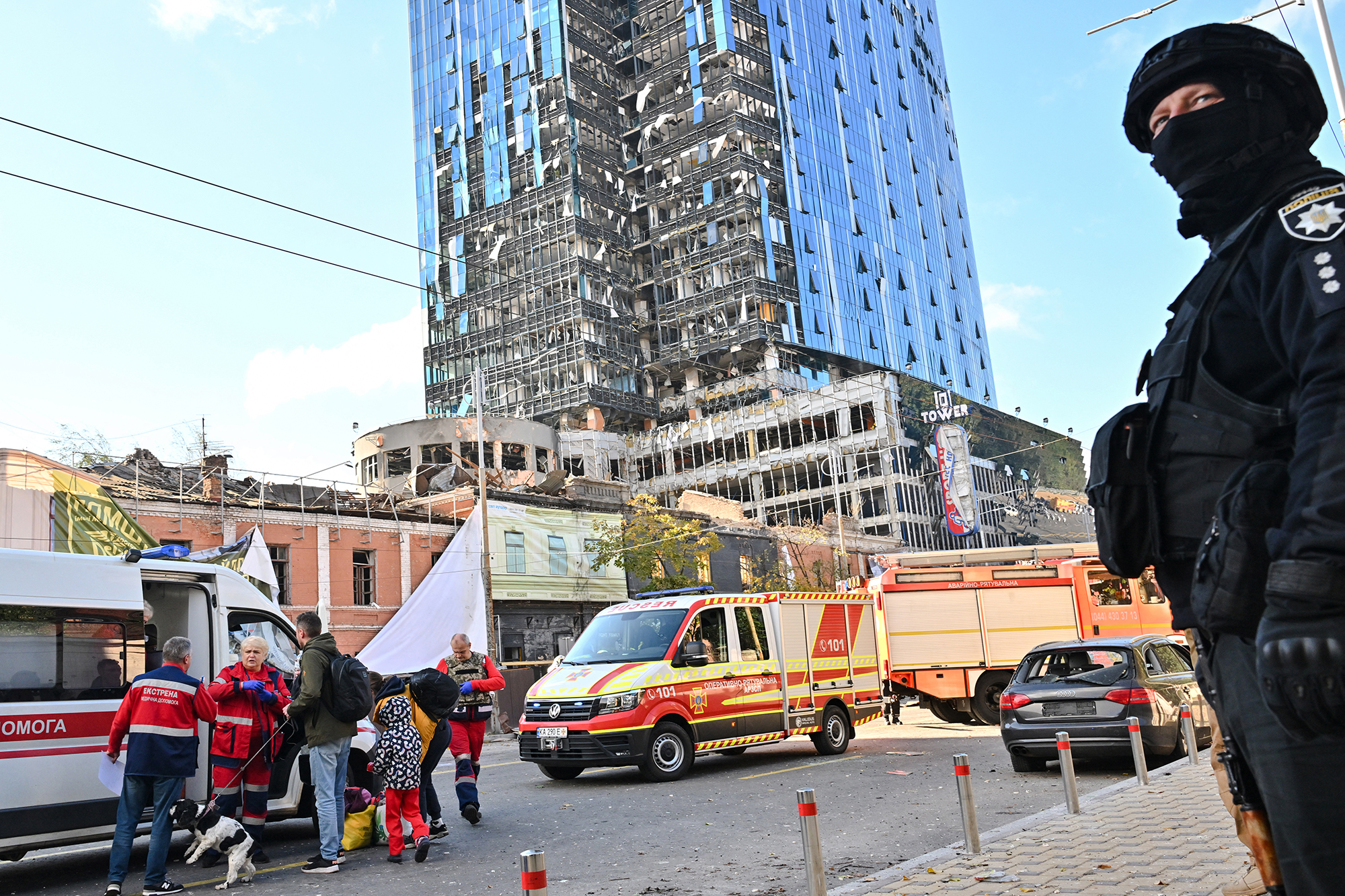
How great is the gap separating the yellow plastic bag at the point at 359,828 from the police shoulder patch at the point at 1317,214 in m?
9.55

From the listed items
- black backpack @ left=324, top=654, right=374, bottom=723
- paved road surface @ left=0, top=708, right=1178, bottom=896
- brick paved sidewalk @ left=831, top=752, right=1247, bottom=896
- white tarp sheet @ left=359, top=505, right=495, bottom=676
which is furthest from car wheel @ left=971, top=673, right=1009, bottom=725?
white tarp sheet @ left=359, top=505, right=495, bottom=676

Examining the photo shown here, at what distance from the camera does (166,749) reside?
797 centimetres

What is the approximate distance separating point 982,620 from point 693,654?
904cm

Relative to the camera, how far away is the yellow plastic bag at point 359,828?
9781 millimetres

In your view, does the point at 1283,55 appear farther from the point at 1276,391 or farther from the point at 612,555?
the point at 612,555

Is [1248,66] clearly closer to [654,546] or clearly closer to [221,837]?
[221,837]

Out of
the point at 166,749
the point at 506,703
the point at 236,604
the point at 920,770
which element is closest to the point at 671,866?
the point at 166,749

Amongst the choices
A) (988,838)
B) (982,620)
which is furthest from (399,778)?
(982,620)

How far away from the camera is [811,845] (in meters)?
5.67

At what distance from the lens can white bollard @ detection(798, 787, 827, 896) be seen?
18.3 ft

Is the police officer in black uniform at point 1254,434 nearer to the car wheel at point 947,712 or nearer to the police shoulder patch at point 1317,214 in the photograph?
the police shoulder patch at point 1317,214

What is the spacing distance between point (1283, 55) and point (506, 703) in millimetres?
27915

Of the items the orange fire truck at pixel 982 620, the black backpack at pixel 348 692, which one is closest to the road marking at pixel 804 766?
the orange fire truck at pixel 982 620

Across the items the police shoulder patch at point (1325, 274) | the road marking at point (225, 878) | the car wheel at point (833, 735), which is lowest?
the car wheel at point (833, 735)
